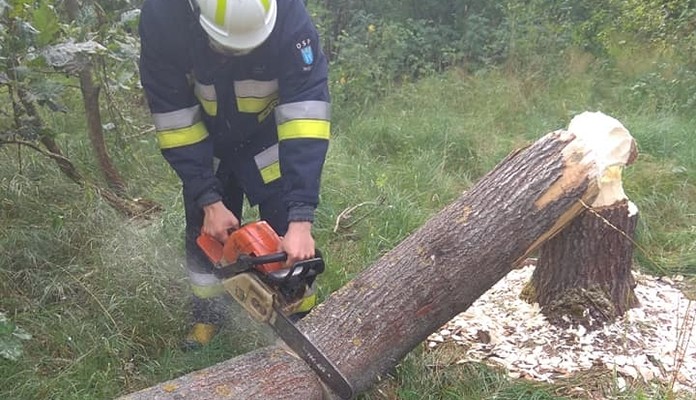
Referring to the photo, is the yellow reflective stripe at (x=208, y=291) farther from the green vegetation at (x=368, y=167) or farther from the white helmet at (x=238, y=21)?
the white helmet at (x=238, y=21)

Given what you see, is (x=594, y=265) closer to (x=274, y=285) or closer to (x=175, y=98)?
(x=274, y=285)

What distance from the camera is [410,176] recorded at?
4.32m

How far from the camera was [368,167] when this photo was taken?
4465mm

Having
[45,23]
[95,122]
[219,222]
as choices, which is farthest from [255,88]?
[95,122]

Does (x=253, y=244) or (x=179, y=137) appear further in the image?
(x=179, y=137)

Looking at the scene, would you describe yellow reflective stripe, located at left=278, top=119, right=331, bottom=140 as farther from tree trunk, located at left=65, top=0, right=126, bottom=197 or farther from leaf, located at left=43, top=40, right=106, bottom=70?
tree trunk, located at left=65, top=0, right=126, bottom=197

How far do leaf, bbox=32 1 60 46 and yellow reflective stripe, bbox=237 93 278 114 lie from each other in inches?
31.9

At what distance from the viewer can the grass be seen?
2.56m

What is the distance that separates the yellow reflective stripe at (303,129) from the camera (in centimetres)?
233

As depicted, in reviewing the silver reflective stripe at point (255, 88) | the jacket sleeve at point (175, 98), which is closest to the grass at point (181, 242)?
the jacket sleeve at point (175, 98)

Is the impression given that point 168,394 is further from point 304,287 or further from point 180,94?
point 180,94

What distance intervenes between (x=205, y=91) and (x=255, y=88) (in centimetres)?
18

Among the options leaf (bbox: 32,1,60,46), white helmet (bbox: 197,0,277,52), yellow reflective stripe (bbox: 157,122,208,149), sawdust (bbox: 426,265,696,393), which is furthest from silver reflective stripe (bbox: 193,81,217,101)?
sawdust (bbox: 426,265,696,393)

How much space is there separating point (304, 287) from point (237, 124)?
2.27ft
